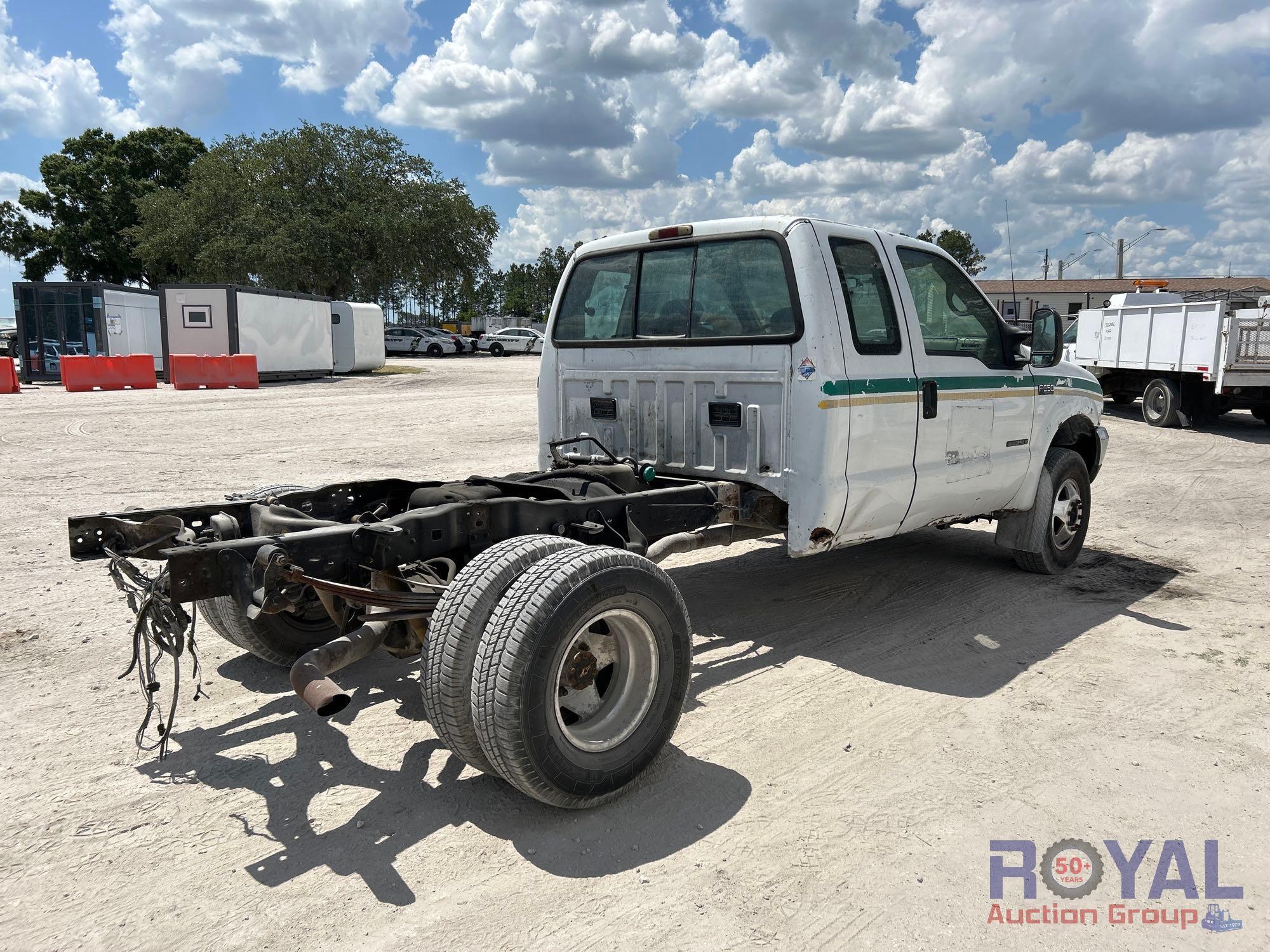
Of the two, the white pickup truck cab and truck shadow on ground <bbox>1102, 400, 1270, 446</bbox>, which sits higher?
the white pickup truck cab

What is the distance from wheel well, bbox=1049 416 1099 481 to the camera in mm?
6707

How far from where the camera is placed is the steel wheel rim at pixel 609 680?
3.49 m

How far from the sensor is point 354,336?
31.4m

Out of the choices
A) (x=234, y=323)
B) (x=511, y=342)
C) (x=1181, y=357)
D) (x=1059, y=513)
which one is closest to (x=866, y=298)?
(x=1059, y=513)

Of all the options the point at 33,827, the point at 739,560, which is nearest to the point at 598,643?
the point at 33,827

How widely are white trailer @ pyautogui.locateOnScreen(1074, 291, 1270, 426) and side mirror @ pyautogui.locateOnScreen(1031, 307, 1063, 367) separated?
38.7 feet

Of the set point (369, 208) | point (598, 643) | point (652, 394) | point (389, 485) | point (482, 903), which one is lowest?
point (482, 903)

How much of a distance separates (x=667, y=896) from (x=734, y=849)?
1.16ft

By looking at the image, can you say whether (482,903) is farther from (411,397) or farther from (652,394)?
(411,397)

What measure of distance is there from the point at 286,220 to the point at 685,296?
40434 mm

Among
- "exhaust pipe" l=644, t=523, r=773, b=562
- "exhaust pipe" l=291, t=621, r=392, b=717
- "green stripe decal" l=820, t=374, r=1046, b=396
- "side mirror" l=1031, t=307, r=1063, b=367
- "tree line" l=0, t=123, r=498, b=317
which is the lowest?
"exhaust pipe" l=291, t=621, r=392, b=717

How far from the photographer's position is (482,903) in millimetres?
2891

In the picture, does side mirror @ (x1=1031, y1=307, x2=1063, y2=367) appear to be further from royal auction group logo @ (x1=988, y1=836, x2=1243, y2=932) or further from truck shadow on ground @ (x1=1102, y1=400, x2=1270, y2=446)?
truck shadow on ground @ (x1=1102, y1=400, x2=1270, y2=446)

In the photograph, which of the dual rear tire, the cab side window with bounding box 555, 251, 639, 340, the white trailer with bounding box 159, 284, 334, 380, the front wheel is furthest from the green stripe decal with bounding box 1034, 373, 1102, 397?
the white trailer with bounding box 159, 284, 334, 380
